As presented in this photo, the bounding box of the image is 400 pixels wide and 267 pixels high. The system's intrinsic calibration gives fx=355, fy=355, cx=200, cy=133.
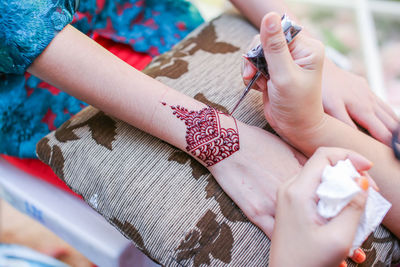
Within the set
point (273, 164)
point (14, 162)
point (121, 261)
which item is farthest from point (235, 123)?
point (14, 162)

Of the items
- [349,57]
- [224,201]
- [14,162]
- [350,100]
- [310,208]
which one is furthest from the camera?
[349,57]

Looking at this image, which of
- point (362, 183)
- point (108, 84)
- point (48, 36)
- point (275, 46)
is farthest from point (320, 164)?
point (48, 36)

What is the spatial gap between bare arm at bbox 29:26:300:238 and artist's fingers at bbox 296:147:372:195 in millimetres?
96

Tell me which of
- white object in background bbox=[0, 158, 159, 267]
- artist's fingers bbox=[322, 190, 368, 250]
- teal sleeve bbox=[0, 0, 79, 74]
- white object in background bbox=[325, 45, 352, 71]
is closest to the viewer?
artist's fingers bbox=[322, 190, 368, 250]

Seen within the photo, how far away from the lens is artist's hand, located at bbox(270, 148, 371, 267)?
47 centimetres

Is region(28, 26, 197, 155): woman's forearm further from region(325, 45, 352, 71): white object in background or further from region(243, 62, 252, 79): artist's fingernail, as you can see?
region(325, 45, 352, 71): white object in background

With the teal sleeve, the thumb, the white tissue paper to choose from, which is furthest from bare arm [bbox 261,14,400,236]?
the teal sleeve

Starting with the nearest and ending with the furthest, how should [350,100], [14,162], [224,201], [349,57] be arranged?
[224,201], [350,100], [14,162], [349,57]

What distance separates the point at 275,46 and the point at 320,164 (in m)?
0.19

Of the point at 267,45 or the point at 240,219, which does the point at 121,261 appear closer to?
the point at 240,219

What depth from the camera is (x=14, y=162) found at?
86cm

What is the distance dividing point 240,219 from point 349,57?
137cm

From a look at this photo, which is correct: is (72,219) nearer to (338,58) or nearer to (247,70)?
(247,70)

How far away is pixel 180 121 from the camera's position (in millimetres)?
636
